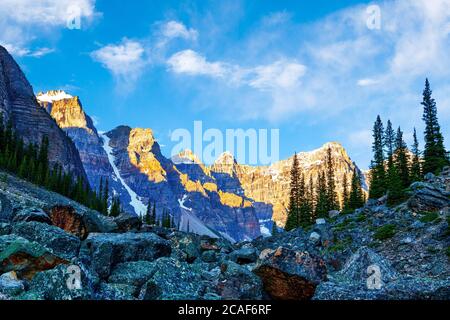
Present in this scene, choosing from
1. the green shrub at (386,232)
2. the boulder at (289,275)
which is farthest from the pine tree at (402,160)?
the boulder at (289,275)

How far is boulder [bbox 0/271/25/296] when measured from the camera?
25.8 ft

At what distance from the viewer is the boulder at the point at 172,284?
8609 millimetres

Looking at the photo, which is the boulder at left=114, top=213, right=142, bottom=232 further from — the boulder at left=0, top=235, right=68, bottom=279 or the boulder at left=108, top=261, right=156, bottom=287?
the boulder at left=0, top=235, right=68, bottom=279

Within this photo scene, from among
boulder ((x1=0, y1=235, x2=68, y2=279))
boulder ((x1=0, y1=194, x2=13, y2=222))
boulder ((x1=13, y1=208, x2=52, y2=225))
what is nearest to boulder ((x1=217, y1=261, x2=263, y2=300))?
boulder ((x1=0, y1=235, x2=68, y2=279))

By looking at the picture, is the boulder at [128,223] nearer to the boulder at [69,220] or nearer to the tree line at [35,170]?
the boulder at [69,220]

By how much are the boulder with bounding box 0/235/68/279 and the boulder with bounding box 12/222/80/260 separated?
315 centimetres

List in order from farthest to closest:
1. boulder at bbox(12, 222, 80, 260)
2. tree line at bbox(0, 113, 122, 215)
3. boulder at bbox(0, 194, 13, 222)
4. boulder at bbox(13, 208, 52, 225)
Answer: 1. tree line at bbox(0, 113, 122, 215)
2. boulder at bbox(0, 194, 13, 222)
3. boulder at bbox(13, 208, 52, 225)
4. boulder at bbox(12, 222, 80, 260)


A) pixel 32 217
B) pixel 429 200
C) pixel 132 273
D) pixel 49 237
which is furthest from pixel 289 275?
pixel 429 200

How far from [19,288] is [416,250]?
18623 mm

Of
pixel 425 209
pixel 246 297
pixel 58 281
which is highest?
pixel 425 209
